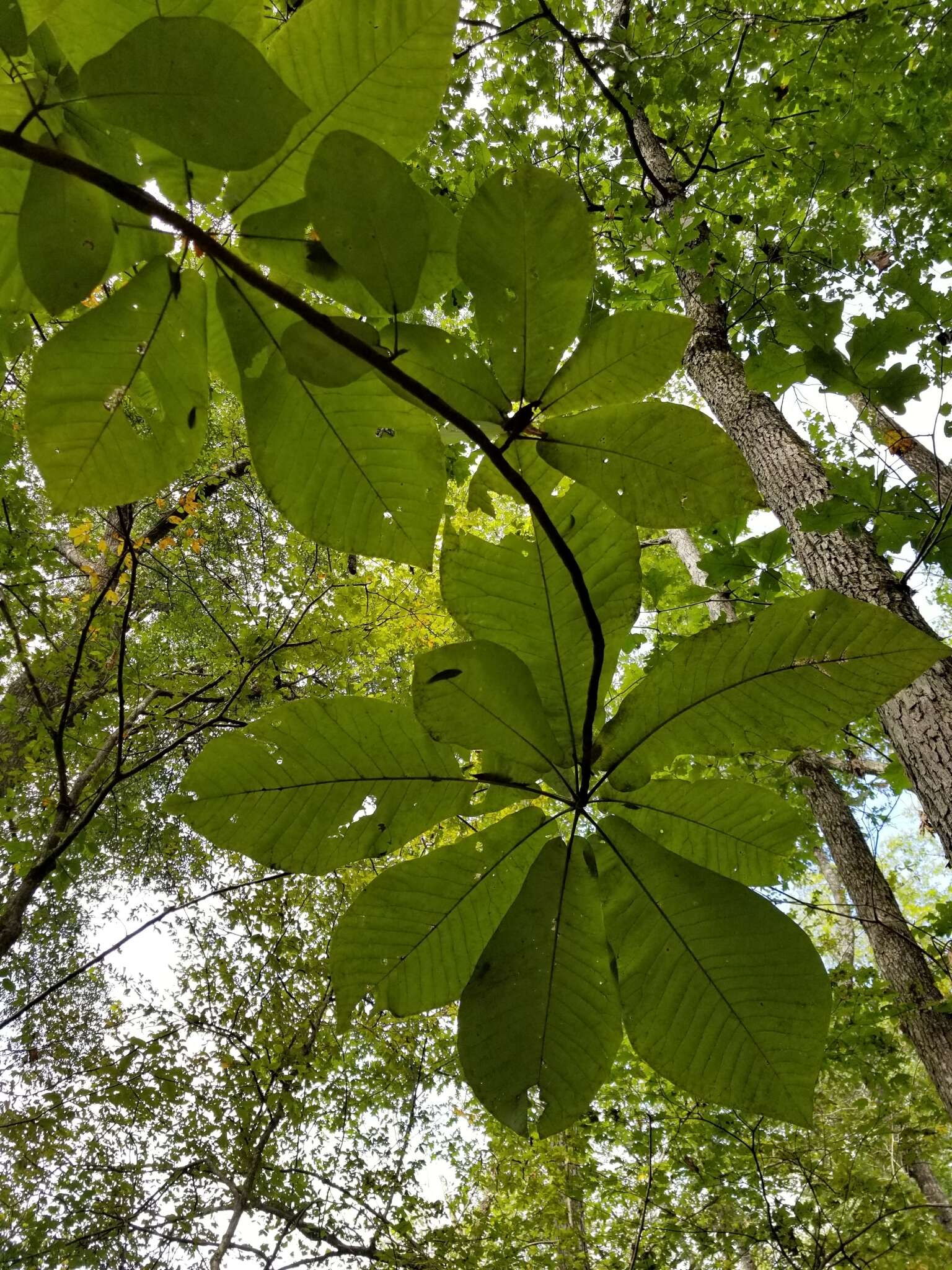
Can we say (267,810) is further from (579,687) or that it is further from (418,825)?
(579,687)

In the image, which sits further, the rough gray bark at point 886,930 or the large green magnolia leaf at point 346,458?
the rough gray bark at point 886,930

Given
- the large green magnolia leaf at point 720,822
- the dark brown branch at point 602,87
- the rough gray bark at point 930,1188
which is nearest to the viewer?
the large green magnolia leaf at point 720,822

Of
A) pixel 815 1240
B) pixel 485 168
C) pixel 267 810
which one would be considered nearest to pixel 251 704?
pixel 485 168

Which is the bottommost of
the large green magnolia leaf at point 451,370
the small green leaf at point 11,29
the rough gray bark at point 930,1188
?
the rough gray bark at point 930,1188

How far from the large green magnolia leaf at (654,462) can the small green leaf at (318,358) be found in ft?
0.60

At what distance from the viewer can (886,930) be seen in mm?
3430

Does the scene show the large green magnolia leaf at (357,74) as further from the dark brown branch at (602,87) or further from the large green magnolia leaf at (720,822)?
the dark brown branch at (602,87)

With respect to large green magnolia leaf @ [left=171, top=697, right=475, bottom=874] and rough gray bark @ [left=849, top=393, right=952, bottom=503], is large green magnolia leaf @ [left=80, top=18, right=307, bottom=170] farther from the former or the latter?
rough gray bark @ [left=849, top=393, right=952, bottom=503]

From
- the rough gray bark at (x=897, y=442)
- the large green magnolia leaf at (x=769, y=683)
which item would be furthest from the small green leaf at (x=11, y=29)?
the rough gray bark at (x=897, y=442)

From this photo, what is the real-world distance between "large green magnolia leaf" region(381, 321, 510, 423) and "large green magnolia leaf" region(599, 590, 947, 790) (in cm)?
28

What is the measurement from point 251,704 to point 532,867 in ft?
16.5

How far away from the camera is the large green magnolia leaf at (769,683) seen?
622 millimetres

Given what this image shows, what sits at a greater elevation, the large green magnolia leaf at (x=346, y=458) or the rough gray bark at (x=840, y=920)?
the rough gray bark at (x=840, y=920)

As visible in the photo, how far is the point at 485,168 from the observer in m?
3.46
